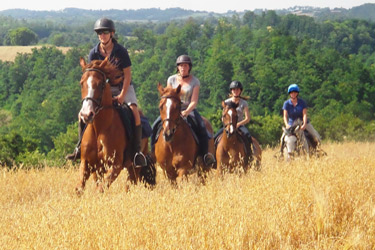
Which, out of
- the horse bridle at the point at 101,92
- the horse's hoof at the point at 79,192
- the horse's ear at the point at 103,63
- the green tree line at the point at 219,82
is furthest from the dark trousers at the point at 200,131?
the green tree line at the point at 219,82

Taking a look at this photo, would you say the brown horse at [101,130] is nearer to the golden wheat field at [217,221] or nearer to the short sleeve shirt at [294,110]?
the golden wheat field at [217,221]

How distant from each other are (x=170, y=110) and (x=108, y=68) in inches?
53.9

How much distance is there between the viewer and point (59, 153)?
5272 cm

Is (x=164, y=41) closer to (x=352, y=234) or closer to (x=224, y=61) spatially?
(x=224, y=61)

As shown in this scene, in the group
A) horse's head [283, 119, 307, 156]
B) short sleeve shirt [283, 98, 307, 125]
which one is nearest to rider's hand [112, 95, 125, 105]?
horse's head [283, 119, 307, 156]

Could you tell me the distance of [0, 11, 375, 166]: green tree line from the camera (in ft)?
217

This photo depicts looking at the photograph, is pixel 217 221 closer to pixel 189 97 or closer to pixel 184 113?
pixel 184 113

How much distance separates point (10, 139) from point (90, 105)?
2292 centimetres

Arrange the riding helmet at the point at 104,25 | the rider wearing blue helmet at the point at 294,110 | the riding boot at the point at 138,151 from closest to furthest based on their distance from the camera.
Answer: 1. the riding helmet at the point at 104,25
2. the riding boot at the point at 138,151
3. the rider wearing blue helmet at the point at 294,110

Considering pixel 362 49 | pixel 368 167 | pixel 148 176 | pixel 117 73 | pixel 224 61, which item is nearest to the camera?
pixel 117 73

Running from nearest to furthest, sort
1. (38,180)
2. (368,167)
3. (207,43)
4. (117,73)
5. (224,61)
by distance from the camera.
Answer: (117,73), (368,167), (38,180), (224,61), (207,43)

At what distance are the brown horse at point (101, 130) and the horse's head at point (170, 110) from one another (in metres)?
0.77

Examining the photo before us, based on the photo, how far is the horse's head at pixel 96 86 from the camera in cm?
760

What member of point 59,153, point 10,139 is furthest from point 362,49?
point 10,139
